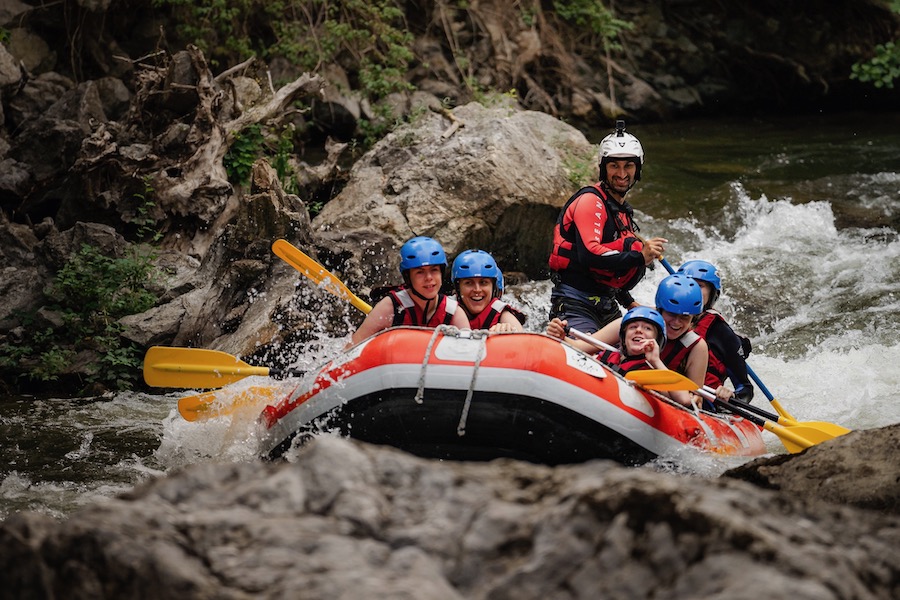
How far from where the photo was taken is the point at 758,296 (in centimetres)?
838

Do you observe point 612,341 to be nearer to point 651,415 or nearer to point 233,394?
point 651,415

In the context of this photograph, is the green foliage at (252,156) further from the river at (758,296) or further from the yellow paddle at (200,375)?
the yellow paddle at (200,375)

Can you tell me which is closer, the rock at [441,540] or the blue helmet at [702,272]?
the rock at [441,540]

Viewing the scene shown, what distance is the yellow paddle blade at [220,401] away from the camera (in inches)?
206

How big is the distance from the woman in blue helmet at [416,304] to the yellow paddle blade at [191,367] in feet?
2.20

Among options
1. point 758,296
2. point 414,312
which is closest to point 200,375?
point 414,312

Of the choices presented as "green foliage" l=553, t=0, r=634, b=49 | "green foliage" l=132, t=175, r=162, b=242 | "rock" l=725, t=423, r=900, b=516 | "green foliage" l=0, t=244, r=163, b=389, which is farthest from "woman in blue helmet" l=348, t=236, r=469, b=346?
"green foliage" l=553, t=0, r=634, b=49

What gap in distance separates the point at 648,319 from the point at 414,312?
120 centimetres

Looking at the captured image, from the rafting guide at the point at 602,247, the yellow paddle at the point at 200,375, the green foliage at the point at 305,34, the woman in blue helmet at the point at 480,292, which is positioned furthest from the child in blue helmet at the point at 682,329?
the green foliage at the point at 305,34

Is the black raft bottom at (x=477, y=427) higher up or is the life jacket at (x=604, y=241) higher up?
the life jacket at (x=604, y=241)

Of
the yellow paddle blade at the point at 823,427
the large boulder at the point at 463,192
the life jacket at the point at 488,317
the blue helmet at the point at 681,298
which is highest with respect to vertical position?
the large boulder at the point at 463,192

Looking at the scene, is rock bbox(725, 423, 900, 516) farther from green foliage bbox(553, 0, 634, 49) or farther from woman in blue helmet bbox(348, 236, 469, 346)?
green foliage bbox(553, 0, 634, 49)

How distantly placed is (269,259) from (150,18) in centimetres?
520

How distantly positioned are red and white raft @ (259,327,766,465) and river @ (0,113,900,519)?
398mm
